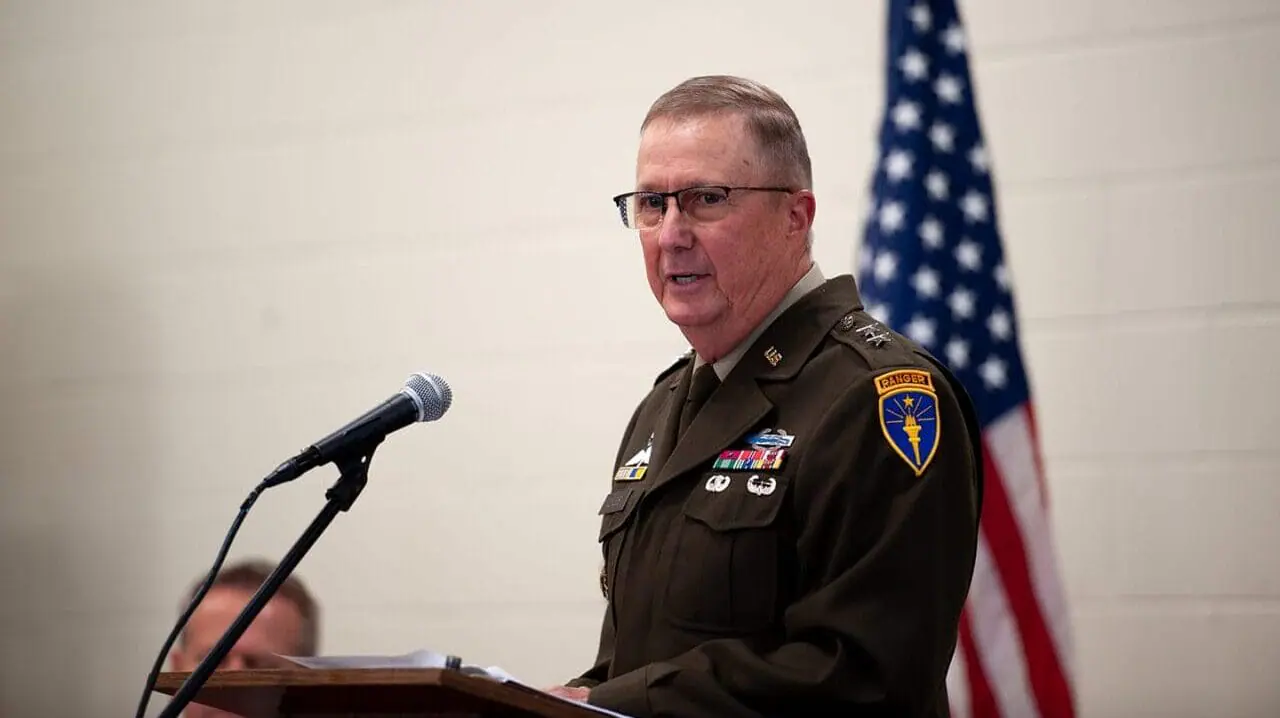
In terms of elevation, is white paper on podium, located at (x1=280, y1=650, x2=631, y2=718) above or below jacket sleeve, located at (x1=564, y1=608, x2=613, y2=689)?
above

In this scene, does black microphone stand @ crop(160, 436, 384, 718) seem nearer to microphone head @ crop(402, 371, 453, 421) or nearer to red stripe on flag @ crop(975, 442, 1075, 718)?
microphone head @ crop(402, 371, 453, 421)

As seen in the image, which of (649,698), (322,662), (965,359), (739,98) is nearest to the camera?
(322,662)

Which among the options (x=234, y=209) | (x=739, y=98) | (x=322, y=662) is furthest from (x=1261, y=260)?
(x=234, y=209)

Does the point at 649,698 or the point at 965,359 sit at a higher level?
the point at 965,359

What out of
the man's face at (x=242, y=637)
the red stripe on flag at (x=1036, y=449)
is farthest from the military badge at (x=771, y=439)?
the man's face at (x=242, y=637)

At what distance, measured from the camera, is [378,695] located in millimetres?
1485

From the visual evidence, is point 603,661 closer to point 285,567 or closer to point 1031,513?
point 285,567

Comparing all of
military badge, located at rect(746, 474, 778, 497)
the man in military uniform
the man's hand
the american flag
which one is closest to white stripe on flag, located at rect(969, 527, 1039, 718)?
the american flag

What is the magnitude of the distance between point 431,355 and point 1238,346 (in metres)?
2.04

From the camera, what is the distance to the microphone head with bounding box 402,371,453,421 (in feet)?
5.45

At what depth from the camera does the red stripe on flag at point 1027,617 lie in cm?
282

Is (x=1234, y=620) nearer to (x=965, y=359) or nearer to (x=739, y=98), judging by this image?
(x=965, y=359)

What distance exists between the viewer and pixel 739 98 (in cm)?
200

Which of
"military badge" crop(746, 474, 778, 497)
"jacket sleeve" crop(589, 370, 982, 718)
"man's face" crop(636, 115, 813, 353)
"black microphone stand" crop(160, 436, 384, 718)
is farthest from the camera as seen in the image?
"man's face" crop(636, 115, 813, 353)
